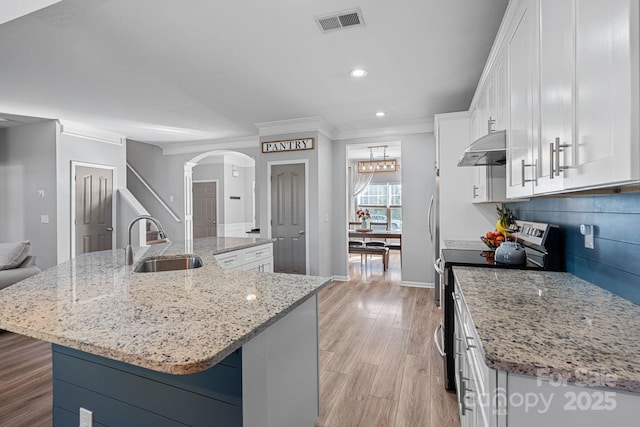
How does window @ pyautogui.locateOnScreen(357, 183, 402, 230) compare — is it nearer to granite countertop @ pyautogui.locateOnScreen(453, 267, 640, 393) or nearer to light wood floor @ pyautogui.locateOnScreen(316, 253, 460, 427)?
light wood floor @ pyautogui.locateOnScreen(316, 253, 460, 427)

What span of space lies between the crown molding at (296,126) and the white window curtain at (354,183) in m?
4.29

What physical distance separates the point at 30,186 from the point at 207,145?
289cm

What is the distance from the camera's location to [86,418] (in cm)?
129

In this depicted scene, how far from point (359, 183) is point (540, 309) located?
27.5 ft

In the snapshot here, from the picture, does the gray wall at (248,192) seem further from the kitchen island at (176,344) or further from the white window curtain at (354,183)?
the kitchen island at (176,344)

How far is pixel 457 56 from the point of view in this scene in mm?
2779

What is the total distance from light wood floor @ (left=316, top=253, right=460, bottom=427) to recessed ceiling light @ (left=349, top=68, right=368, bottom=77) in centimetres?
266

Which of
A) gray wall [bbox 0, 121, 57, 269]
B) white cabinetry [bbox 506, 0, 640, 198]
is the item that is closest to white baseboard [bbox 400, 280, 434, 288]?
white cabinetry [bbox 506, 0, 640, 198]

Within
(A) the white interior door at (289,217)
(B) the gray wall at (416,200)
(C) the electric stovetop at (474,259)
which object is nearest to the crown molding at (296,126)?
(A) the white interior door at (289,217)

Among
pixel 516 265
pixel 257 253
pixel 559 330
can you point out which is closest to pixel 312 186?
pixel 257 253

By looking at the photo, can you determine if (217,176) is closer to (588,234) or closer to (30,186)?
(30,186)

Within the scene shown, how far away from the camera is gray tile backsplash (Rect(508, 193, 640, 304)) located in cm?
119

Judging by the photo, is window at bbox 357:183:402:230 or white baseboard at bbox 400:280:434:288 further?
window at bbox 357:183:402:230

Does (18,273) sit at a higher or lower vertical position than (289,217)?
lower
